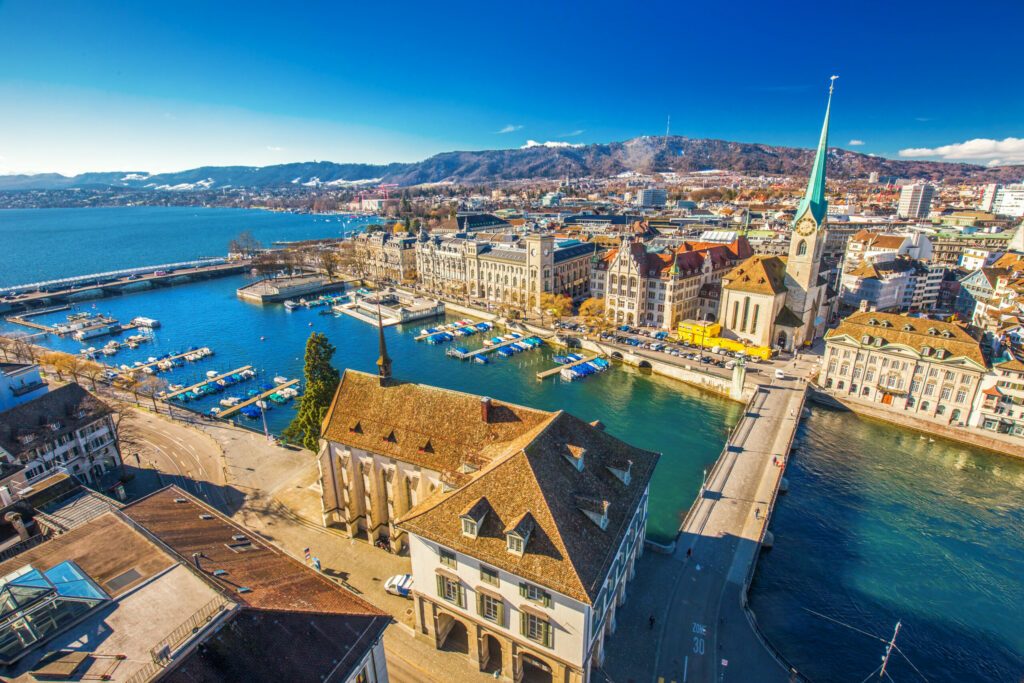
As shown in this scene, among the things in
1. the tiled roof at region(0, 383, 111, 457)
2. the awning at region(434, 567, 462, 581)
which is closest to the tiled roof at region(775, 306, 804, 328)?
the awning at region(434, 567, 462, 581)

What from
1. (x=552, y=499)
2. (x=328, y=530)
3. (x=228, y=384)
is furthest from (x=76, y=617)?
(x=228, y=384)

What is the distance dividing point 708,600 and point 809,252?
216 feet

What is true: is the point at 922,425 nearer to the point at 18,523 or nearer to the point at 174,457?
the point at 18,523

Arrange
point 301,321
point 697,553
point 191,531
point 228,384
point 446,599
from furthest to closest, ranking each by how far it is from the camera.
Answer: point 301,321
point 228,384
point 697,553
point 446,599
point 191,531

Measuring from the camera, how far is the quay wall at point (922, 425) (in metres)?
53.7

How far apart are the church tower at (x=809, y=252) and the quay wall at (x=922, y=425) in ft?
56.4

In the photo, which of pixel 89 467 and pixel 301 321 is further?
pixel 301 321

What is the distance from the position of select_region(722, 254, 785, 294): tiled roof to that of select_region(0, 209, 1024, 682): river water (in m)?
22.4

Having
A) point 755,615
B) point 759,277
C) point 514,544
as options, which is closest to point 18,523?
point 514,544

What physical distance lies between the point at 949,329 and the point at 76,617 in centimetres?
7979

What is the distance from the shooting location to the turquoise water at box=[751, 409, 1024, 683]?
104 feet

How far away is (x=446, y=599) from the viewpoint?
2778 cm

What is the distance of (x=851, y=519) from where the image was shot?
44062mm

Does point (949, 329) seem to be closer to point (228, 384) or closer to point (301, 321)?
point (228, 384)
